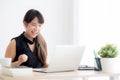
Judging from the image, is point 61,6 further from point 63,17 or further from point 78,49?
point 78,49

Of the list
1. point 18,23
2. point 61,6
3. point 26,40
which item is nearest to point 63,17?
point 61,6

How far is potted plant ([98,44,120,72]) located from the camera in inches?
83.1

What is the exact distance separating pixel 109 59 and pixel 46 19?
2029 millimetres

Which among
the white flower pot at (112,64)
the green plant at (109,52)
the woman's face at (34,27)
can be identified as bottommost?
the white flower pot at (112,64)

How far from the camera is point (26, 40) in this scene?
9.11 ft

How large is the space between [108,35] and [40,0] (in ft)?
3.60

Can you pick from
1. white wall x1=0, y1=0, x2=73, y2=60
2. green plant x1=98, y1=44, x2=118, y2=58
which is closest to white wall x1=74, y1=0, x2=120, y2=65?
white wall x1=0, y1=0, x2=73, y2=60

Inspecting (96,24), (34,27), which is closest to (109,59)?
→ (34,27)

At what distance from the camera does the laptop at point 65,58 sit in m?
2.01

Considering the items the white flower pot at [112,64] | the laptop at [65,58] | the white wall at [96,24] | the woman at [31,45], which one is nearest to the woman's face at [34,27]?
the woman at [31,45]

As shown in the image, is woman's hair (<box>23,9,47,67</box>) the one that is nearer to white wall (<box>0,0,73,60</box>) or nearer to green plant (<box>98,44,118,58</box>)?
green plant (<box>98,44,118,58</box>)

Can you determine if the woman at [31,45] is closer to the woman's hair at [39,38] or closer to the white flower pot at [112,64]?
the woman's hair at [39,38]

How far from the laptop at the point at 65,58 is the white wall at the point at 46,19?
1764mm

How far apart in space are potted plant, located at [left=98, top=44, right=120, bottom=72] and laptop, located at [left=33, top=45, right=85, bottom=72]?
0.18 metres
